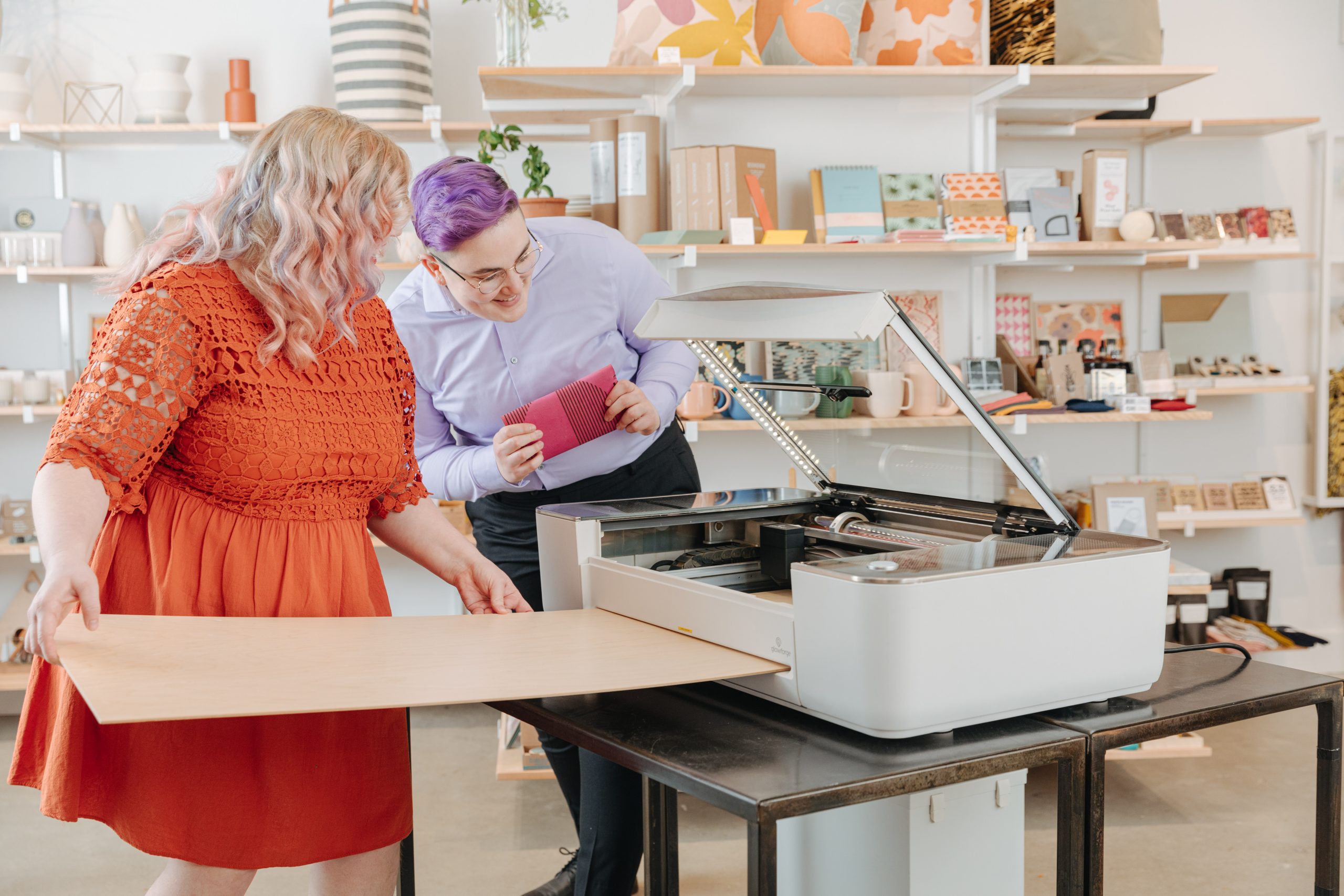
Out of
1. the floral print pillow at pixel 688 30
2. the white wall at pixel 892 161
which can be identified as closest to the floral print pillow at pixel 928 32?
the white wall at pixel 892 161

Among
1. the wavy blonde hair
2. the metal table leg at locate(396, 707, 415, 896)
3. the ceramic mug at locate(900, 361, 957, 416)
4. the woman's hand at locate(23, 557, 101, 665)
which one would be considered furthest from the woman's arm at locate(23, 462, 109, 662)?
the ceramic mug at locate(900, 361, 957, 416)

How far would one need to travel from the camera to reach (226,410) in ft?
4.25

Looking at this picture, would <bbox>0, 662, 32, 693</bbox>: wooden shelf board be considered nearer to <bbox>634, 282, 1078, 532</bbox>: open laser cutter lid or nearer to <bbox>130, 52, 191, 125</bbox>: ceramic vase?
<bbox>130, 52, 191, 125</bbox>: ceramic vase

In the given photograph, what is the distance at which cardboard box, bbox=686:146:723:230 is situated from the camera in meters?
3.14

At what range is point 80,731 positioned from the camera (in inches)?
49.0

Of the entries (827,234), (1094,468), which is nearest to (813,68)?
(827,234)

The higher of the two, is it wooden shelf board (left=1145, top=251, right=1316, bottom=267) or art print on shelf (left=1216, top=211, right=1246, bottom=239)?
art print on shelf (left=1216, top=211, right=1246, bottom=239)

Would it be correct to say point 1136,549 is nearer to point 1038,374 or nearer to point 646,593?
point 646,593

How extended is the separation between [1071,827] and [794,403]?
28.3 inches

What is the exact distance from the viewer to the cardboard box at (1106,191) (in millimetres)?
3387

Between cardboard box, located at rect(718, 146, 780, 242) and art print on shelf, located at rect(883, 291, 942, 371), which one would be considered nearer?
cardboard box, located at rect(718, 146, 780, 242)

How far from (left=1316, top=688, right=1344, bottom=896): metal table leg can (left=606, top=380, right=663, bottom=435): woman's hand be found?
1038 mm

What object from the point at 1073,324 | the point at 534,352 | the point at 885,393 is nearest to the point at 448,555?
the point at 534,352

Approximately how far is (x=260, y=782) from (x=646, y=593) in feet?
1.68
